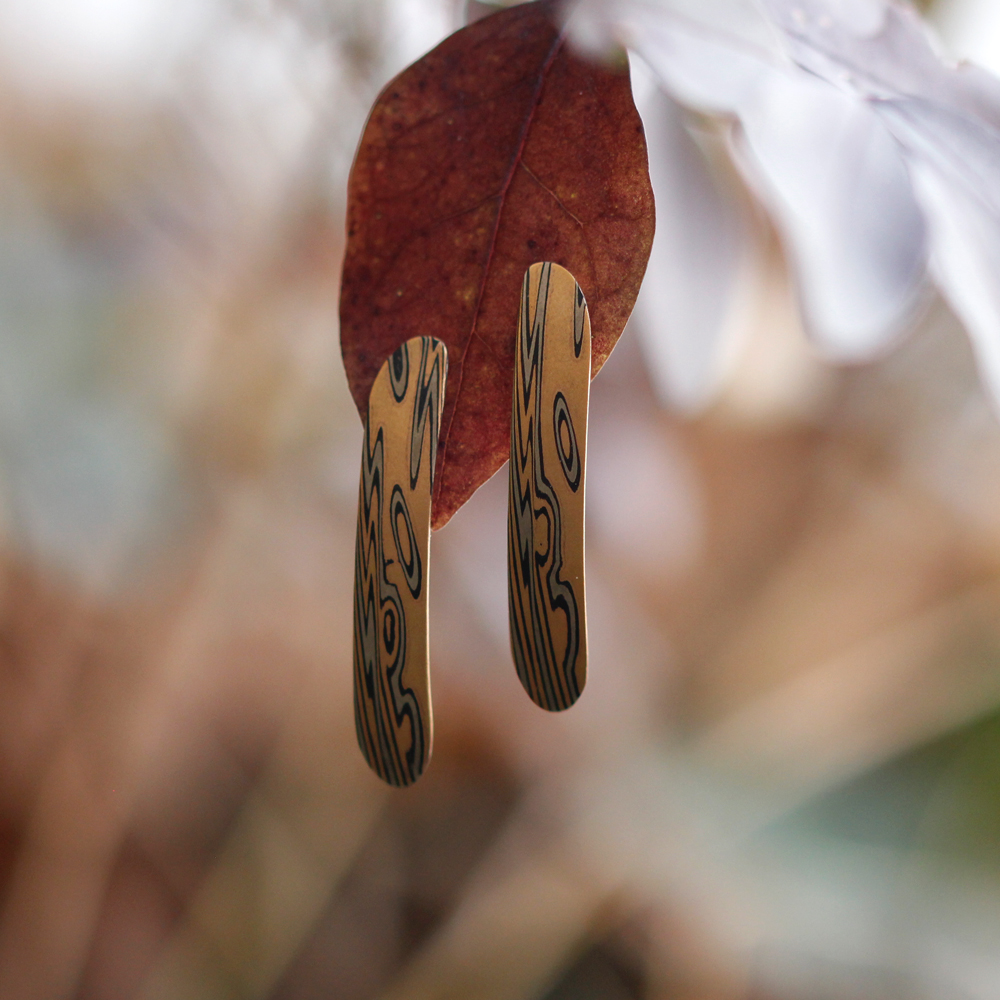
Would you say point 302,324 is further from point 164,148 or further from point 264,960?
point 264,960

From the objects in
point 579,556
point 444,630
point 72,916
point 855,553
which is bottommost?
point 72,916

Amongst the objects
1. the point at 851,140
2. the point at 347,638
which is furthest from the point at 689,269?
the point at 347,638

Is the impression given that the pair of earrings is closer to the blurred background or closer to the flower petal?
the flower petal

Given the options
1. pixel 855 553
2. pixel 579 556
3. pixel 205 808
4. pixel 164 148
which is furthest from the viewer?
pixel 855 553

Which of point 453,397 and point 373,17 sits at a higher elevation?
point 373,17

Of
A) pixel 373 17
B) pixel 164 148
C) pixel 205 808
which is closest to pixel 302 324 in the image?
pixel 164 148

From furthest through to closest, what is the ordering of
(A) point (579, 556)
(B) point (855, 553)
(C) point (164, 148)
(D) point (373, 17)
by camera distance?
(B) point (855, 553), (C) point (164, 148), (D) point (373, 17), (A) point (579, 556)

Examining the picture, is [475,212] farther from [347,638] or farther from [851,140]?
[347,638]
